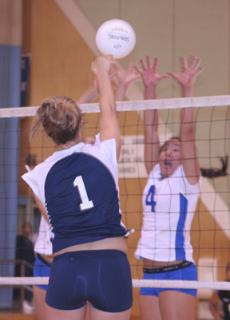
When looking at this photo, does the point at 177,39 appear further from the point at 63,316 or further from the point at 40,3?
the point at 63,316

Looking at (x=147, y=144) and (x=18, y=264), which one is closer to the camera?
(x=147, y=144)

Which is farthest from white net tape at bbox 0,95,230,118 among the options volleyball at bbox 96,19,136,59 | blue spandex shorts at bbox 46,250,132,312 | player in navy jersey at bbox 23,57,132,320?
blue spandex shorts at bbox 46,250,132,312

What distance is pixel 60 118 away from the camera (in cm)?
315

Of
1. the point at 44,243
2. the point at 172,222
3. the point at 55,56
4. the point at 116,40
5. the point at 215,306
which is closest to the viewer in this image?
the point at 116,40

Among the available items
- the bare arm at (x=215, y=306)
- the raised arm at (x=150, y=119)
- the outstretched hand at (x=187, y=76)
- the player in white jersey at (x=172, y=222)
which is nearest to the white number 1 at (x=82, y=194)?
the player in white jersey at (x=172, y=222)

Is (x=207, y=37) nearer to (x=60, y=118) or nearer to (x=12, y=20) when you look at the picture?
(x=12, y=20)

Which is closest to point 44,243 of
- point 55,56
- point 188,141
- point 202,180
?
point 188,141

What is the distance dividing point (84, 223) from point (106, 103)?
0.58 meters

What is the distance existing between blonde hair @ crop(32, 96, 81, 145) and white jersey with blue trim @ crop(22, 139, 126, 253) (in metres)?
0.08

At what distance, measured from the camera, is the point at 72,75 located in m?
9.67

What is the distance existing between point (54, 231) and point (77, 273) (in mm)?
255

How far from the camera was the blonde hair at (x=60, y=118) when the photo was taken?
3.15 m

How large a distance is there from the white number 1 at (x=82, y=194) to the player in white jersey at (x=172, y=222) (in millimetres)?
1807

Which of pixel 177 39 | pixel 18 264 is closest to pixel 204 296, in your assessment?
pixel 18 264
